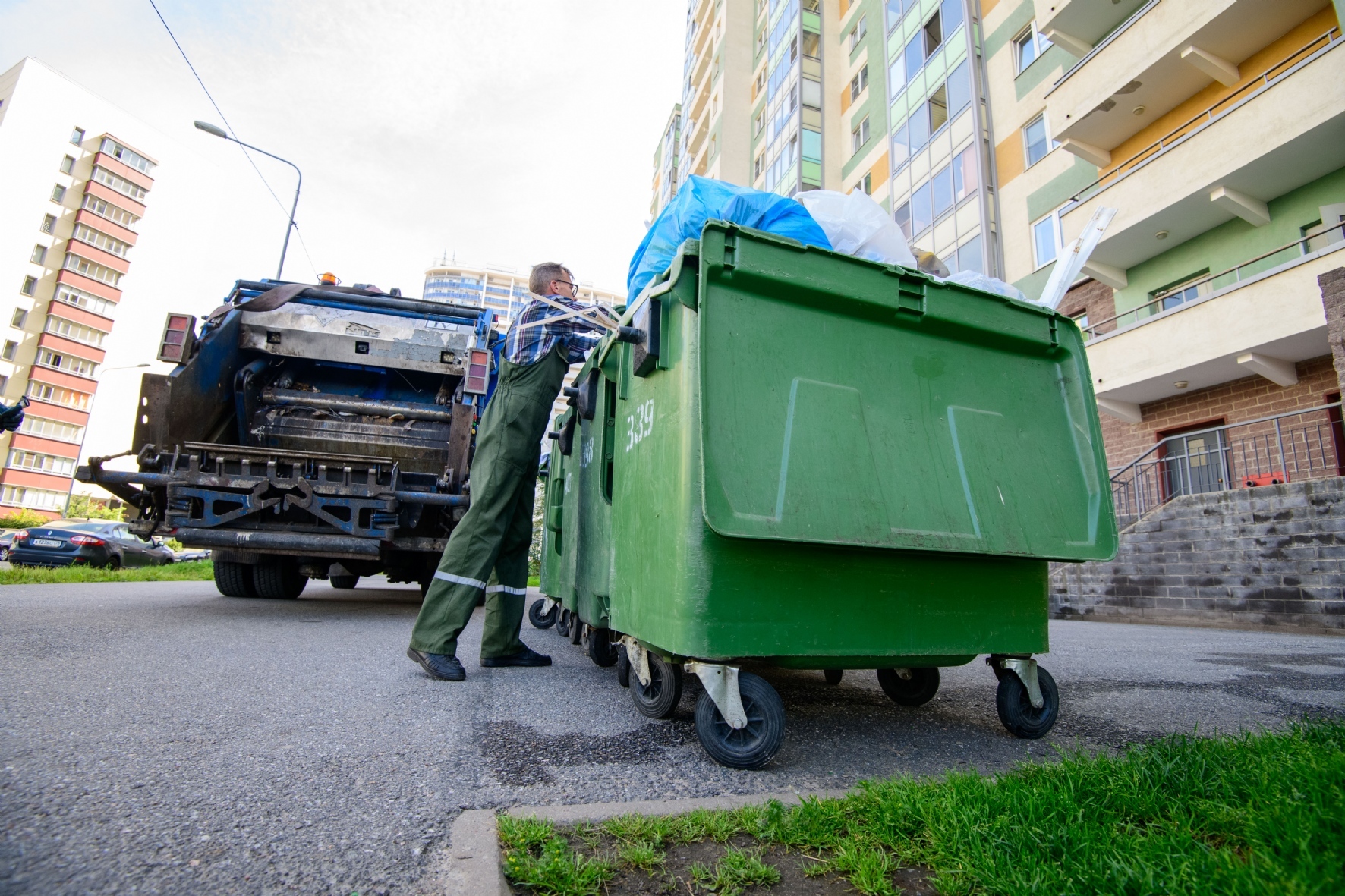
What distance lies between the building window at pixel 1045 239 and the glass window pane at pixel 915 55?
7300 millimetres

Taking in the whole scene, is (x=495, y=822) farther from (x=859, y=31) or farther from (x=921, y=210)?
(x=859, y=31)

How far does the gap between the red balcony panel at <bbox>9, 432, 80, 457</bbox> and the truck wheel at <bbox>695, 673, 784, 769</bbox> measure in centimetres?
5126

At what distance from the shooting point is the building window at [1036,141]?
15139 mm

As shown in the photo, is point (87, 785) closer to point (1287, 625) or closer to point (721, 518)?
point (721, 518)

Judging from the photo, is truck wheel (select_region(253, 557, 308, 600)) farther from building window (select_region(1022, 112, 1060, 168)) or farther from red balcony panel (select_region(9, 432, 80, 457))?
red balcony panel (select_region(9, 432, 80, 457))

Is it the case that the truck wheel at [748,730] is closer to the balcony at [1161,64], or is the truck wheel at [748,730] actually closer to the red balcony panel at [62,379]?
the balcony at [1161,64]

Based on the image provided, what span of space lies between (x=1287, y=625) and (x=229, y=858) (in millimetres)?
9625

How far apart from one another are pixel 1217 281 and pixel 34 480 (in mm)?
53879

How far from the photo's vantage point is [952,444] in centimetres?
228

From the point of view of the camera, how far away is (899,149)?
767 inches

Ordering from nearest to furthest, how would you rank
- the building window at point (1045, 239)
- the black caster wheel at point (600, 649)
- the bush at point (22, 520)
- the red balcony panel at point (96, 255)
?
the black caster wheel at point (600, 649) < the building window at point (1045, 239) < the bush at point (22, 520) < the red balcony panel at point (96, 255)

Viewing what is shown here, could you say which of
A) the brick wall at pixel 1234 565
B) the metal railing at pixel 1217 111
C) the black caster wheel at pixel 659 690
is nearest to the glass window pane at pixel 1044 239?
the metal railing at pixel 1217 111

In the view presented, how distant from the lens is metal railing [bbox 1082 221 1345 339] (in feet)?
32.7

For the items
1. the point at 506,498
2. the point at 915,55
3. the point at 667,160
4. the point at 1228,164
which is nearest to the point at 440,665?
the point at 506,498
